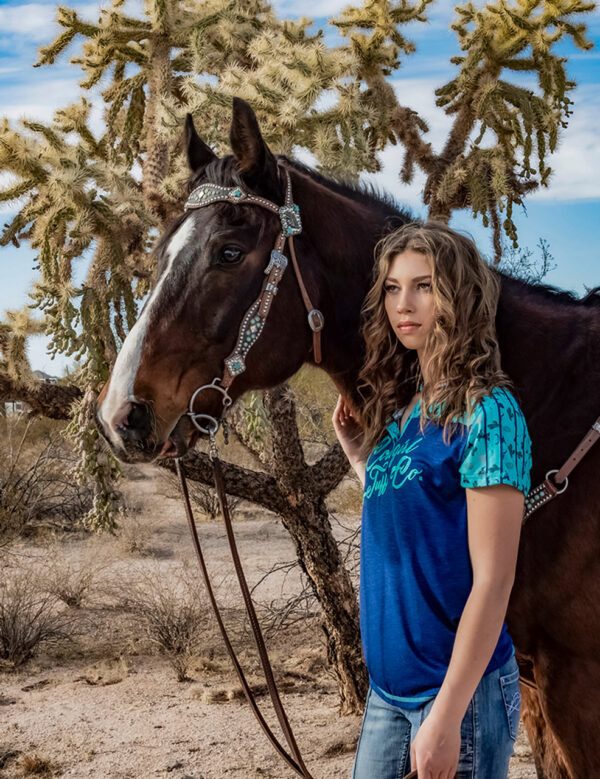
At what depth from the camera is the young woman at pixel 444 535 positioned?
5.44 ft

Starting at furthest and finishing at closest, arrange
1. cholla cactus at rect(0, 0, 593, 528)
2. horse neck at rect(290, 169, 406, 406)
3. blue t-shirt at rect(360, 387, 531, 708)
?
1. cholla cactus at rect(0, 0, 593, 528)
2. horse neck at rect(290, 169, 406, 406)
3. blue t-shirt at rect(360, 387, 531, 708)

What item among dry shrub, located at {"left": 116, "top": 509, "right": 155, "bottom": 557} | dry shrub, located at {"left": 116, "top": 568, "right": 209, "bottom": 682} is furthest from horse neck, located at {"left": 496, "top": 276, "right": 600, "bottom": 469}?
dry shrub, located at {"left": 116, "top": 509, "right": 155, "bottom": 557}

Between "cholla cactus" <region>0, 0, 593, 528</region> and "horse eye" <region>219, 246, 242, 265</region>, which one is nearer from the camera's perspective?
"horse eye" <region>219, 246, 242, 265</region>

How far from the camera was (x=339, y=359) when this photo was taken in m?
2.51

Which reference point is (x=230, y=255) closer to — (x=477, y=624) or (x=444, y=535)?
(x=444, y=535)

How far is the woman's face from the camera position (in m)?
1.98

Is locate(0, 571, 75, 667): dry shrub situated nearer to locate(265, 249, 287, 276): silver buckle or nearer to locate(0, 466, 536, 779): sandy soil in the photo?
locate(0, 466, 536, 779): sandy soil

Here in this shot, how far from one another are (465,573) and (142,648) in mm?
6548

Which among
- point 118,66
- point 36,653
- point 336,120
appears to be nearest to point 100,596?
point 36,653

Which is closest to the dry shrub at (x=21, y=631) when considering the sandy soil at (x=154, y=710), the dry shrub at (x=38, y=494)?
the sandy soil at (x=154, y=710)

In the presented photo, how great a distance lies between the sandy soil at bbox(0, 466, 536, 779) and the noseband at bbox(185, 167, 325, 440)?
3.57 metres

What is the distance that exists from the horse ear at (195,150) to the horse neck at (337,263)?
0.30m

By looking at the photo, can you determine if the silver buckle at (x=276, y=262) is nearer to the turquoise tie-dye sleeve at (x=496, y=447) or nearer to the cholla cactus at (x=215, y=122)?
the turquoise tie-dye sleeve at (x=496, y=447)

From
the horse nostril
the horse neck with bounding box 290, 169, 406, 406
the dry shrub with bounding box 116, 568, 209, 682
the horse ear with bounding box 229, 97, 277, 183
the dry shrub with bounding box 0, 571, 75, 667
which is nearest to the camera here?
the horse nostril
